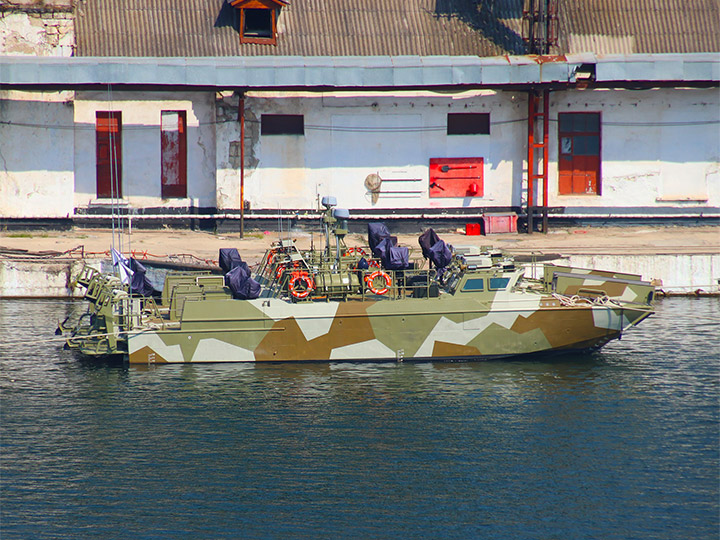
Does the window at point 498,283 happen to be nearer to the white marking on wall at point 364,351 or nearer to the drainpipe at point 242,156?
the white marking on wall at point 364,351

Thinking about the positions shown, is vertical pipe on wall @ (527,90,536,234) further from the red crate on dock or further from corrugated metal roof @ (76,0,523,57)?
corrugated metal roof @ (76,0,523,57)

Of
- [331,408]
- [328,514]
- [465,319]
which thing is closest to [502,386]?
[465,319]

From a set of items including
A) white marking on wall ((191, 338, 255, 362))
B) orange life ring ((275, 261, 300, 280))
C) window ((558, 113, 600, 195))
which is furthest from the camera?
window ((558, 113, 600, 195))

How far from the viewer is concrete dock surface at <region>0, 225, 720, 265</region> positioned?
131ft

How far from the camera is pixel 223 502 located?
19266 mm

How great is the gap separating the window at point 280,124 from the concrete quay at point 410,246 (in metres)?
4.62

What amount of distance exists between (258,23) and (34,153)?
1191cm

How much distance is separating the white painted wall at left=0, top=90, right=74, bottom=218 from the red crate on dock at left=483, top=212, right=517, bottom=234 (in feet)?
62.3

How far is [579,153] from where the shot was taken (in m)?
45.9

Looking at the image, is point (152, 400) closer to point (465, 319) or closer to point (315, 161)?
point (465, 319)

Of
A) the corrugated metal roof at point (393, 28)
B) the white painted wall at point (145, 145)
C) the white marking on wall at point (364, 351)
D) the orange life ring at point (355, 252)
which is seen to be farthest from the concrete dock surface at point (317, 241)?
the white marking on wall at point (364, 351)

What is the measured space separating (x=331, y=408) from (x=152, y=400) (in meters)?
4.67

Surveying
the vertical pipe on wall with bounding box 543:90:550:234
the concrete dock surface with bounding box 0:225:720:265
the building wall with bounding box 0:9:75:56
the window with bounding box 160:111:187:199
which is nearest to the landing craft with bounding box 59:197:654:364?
the concrete dock surface with bounding box 0:225:720:265

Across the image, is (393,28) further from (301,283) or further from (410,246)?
(301,283)
